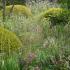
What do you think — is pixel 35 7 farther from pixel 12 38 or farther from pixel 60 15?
pixel 12 38

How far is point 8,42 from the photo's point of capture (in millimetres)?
7184

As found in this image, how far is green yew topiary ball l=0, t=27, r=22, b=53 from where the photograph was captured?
22.9 ft

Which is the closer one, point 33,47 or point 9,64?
point 9,64

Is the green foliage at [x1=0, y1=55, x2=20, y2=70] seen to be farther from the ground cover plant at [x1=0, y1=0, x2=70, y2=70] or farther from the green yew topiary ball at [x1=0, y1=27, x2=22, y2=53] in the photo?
the green yew topiary ball at [x1=0, y1=27, x2=22, y2=53]

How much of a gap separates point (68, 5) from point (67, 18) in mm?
3510

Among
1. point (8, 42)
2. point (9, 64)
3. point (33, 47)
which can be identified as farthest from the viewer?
point (8, 42)

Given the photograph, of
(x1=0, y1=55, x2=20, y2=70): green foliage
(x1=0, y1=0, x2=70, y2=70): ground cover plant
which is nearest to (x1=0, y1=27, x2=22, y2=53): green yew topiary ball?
(x1=0, y1=0, x2=70, y2=70): ground cover plant

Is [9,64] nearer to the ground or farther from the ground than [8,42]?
nearer to the ground

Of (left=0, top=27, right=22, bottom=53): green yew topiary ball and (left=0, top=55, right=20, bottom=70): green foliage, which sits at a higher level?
(left=0, top=27, right=22, bottom=53): green yew topiary ball

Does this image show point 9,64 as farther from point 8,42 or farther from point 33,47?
point 8,42

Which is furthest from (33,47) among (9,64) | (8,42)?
(9,64)

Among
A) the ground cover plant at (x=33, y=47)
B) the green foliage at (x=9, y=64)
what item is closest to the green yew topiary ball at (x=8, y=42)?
the ground cover plant at (x=33, y=47)

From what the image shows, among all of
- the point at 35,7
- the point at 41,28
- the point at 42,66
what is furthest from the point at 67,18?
the point at 42,66

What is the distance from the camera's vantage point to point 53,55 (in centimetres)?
656
